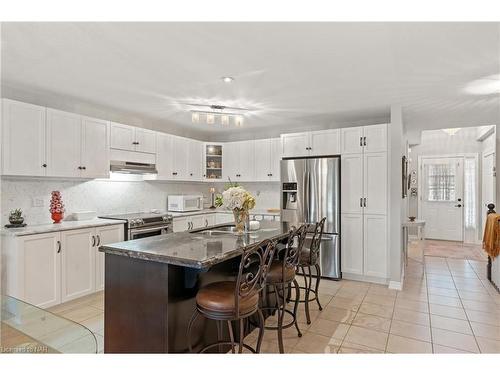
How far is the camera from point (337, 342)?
8.73ft

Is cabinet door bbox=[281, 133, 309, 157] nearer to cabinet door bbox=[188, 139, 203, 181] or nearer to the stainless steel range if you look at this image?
cabinet door bbox=[188, 139, 203, 181]

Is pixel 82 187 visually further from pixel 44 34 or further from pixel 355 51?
pixel 355 51

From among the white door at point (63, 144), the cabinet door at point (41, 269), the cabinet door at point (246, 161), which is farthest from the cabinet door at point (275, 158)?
the cabinet door at point (41, 269)

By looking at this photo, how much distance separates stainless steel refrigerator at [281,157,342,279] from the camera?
14.6 feet

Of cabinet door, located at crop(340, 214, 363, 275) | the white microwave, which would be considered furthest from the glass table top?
cabinet door, located at crop(340, 214, 363, 275)

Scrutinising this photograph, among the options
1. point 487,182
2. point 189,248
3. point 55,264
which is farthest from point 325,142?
point 487,182

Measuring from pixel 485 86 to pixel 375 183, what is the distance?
162 centimetres

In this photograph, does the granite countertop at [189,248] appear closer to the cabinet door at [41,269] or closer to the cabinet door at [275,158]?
the cabinet door at [41,269]

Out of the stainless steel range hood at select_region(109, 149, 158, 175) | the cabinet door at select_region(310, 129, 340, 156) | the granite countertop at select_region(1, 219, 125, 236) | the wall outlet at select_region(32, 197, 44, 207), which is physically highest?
the cabinet door at select_region(310, 129, 340, 156)

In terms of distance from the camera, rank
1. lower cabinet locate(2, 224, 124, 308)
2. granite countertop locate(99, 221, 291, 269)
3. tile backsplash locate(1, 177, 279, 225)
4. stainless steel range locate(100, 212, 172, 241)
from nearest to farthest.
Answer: granite countertop locate(99, 221, 291, 269), lower cabinet locate(2, 224, 124, 308), tile backsplash locate(1, 177, 279, 225), stainless steel range locate(100, 212, 172, 241)

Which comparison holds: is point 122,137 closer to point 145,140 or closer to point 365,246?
point 145,140

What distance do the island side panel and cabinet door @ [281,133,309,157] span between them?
3307 millimetres

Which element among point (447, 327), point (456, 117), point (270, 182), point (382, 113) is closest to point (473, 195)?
point (456, 117)

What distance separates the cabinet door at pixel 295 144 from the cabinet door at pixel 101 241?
2723mm
